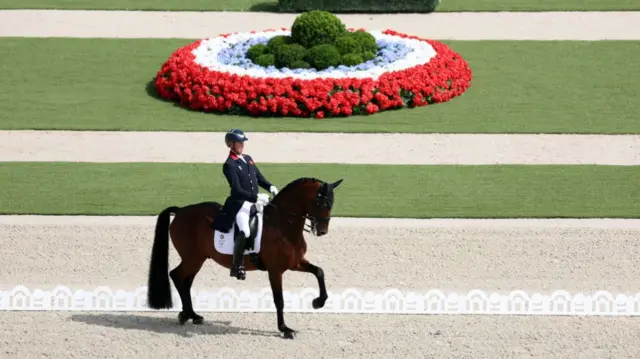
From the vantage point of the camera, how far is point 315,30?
947 inches

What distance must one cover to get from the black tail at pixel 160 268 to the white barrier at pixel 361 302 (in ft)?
1.53

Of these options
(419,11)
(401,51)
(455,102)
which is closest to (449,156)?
(455,102)

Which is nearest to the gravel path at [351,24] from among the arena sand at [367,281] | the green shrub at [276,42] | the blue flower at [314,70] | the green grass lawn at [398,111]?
the green grass lawn at [398,111]

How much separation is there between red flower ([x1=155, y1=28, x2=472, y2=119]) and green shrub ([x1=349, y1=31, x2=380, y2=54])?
50.9 inches

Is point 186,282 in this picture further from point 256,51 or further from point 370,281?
point 256,51

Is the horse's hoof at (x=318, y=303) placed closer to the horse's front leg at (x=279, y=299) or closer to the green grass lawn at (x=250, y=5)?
the horse's front leg at (x=279, y=299)

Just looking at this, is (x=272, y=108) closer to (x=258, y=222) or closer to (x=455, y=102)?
(x=455, y=102)

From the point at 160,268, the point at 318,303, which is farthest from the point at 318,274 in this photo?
the point at 160,268

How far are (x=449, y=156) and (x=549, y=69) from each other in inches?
228

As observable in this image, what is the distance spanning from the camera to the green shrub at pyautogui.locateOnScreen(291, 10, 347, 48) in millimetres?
24078

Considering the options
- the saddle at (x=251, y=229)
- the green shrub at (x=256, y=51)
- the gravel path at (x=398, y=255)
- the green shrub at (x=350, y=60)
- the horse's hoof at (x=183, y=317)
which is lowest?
the green shrub at (x=256, y=51)

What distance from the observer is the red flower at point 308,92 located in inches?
886

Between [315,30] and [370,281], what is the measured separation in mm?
9609

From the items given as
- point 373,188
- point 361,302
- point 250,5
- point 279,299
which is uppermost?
point 279,299
